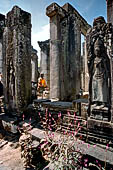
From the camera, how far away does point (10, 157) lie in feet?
8.84

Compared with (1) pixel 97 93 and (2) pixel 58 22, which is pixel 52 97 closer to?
(1) pixel 97 93

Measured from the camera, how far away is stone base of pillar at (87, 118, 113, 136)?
229cm

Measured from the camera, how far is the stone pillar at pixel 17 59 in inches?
154

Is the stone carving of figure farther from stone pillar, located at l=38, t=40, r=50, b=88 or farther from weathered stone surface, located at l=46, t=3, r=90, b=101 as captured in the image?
stone pillar, located at l=38, t=40, r=50, b=88

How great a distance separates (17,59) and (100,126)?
3.17m

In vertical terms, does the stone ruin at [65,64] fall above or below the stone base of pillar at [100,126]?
above

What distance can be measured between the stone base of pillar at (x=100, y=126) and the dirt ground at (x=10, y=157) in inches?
64.4

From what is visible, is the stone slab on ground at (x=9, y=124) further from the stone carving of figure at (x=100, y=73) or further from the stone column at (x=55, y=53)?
the stone carving of figure at (x=100, y=73)

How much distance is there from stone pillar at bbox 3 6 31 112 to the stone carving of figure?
239cm

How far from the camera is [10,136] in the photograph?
3.58 metres

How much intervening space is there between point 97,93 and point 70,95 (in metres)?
3.31

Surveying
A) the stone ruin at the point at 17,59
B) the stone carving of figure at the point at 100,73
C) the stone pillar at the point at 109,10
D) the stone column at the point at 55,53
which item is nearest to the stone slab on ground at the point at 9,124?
the stone ruin at the point at 17,59

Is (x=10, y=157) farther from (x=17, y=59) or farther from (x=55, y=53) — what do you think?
(x=55, y=53)

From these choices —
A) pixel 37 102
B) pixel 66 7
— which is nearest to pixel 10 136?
pixel 37 102
